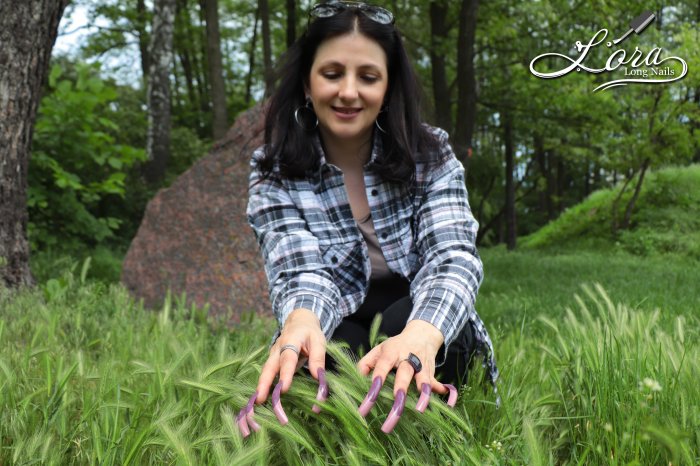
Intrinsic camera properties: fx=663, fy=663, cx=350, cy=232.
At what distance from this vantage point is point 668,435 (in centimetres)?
108

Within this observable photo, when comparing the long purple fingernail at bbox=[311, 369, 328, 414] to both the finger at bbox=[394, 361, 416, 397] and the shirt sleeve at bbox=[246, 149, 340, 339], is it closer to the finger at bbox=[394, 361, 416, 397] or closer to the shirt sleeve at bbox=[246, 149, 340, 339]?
the finger at bbox=[394, 361, 416, 397]

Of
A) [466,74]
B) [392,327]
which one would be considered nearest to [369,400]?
[392,327]

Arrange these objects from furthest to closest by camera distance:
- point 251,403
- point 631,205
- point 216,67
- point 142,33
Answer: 1. point 142,33
2. point 631,205
3. point 216,67
4. point 251,403

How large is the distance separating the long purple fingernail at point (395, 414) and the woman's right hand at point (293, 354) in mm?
228

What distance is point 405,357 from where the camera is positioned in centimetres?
150

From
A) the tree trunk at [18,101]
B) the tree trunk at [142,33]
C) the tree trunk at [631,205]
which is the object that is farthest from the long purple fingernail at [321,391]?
the tree trunk at [142,33]

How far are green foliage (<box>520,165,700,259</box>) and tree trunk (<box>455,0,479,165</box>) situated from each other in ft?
11.7

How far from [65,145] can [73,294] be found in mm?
1701

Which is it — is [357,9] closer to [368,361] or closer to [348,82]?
[348,82]

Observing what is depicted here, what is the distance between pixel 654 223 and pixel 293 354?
37.6ft

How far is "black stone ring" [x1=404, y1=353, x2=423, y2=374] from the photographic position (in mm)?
1480

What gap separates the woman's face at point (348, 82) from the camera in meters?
2.12

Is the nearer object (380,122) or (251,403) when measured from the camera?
(251,403)

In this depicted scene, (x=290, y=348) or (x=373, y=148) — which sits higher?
(x=373, y=148)
